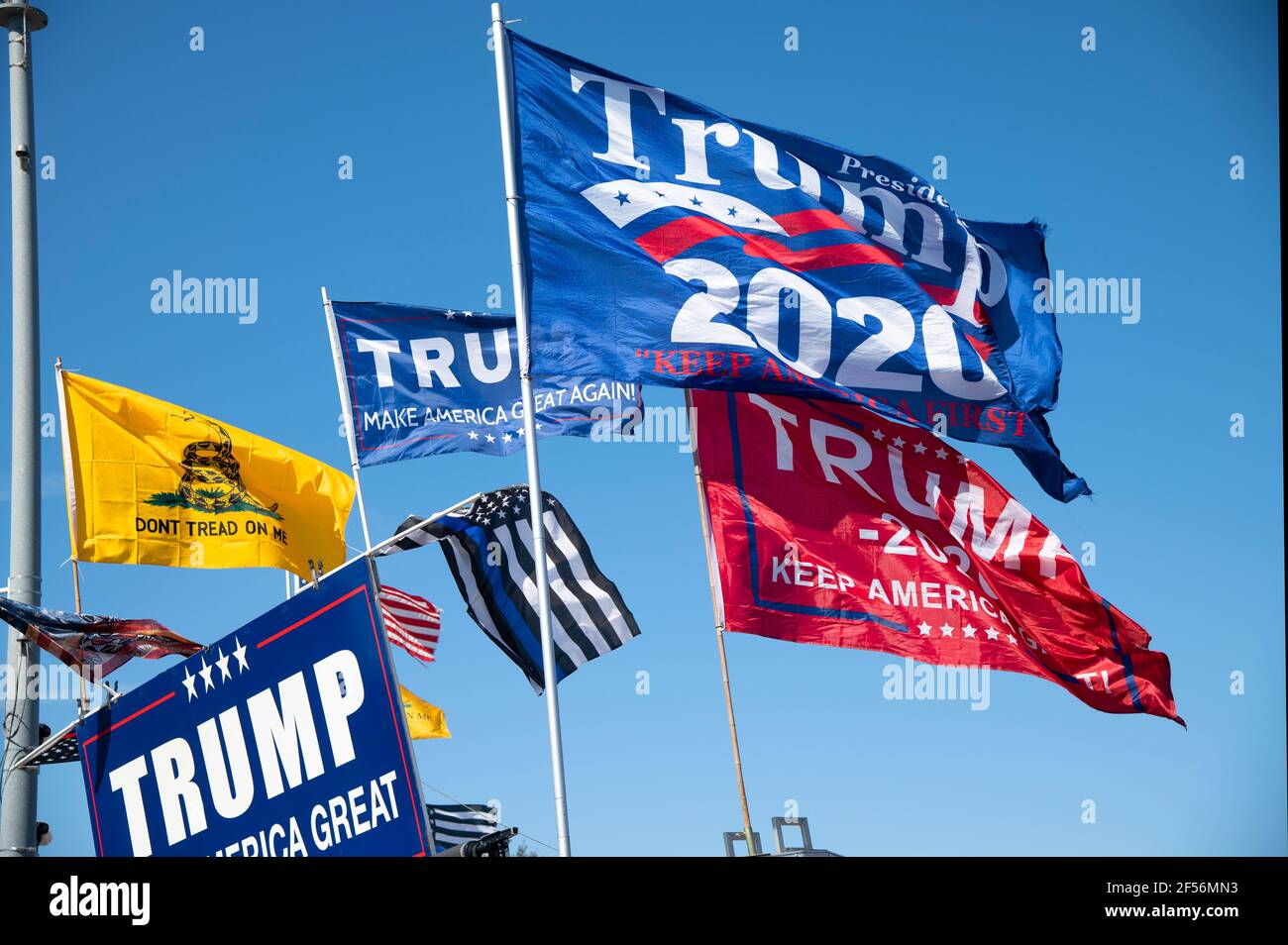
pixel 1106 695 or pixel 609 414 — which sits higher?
pixel 609 414

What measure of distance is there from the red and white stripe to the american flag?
4.64 meters

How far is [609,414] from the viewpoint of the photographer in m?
18.9

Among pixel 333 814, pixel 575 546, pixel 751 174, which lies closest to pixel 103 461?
pixel 575 546

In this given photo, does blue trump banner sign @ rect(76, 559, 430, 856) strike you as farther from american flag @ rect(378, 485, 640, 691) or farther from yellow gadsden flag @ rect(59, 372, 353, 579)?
american flag @ rect(378, 485, 640, 691)

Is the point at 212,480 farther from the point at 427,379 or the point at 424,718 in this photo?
the point at 424,718

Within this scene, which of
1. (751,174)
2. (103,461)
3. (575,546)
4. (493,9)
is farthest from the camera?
(575,546)

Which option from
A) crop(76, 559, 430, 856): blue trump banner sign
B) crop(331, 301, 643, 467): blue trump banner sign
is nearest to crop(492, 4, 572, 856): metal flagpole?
crop(76, 559, 430, 856): blue trump banner sign

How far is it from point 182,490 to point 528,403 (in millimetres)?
7047

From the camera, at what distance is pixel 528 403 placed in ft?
40.2

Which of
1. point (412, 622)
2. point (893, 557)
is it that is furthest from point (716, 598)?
point (412, 622)

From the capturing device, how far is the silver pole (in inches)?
392
